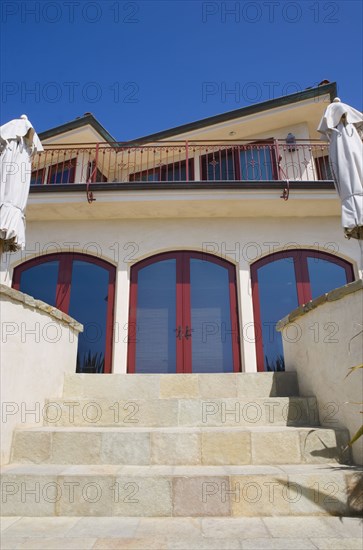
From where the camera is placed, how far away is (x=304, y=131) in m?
9.62

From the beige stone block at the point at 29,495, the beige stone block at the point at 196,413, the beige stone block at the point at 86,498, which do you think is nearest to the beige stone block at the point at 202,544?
the beige stone block at the point at 86,498

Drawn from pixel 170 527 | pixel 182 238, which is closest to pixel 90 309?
pixel 182 238

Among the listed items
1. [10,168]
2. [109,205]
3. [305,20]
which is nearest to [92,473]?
[10,168]

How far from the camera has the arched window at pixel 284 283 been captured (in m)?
6.79

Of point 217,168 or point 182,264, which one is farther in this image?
point 217,168

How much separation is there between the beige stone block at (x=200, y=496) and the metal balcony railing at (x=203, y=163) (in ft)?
24.0

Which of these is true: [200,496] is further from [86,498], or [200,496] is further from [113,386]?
[113,386]

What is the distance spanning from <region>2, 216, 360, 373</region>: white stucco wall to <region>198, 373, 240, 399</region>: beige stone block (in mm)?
3111

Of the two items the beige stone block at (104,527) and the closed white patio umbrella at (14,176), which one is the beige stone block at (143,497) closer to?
the beige stone block at (104,527)

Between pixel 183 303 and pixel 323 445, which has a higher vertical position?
pixel 183 303

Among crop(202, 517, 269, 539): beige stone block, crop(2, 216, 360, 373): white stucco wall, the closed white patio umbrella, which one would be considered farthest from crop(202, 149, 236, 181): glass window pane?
crop(202, 517, 269, 539): beige stone block

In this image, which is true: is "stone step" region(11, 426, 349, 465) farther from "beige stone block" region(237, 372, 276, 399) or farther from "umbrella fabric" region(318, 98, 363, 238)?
"umbrella fabric" region(318, 98, 363, 238)

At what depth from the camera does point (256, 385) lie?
4.11 m

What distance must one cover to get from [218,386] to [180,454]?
1.30m
